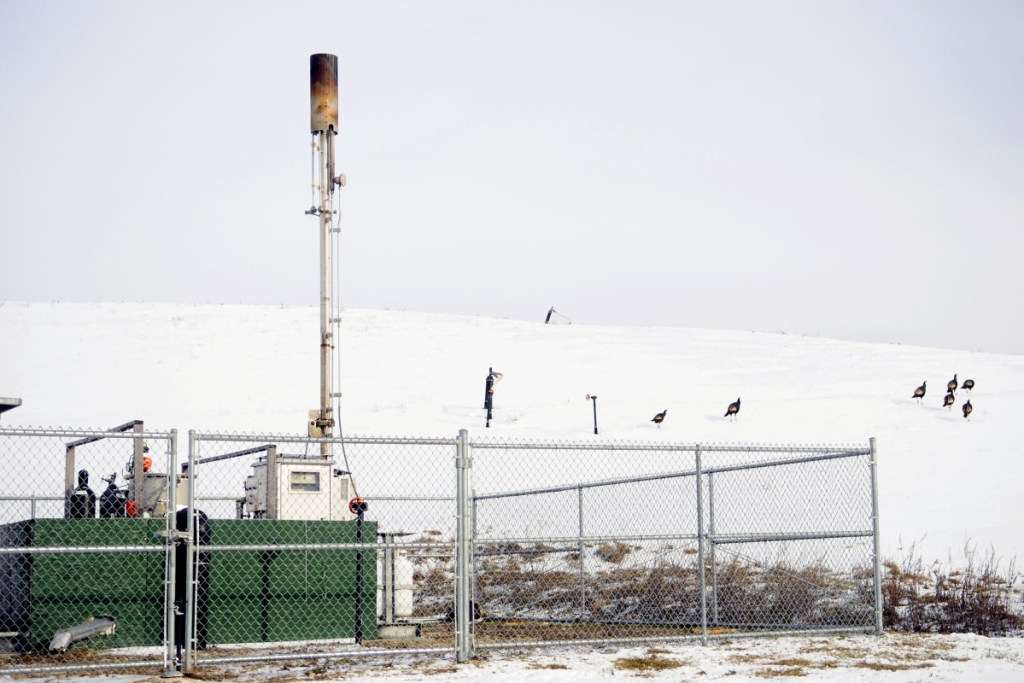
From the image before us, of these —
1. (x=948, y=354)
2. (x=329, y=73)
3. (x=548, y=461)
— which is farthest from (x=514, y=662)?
(x=948, y=354)

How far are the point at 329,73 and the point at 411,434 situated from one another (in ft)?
57.2

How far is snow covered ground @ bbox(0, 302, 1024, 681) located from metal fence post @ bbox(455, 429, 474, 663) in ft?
1.12

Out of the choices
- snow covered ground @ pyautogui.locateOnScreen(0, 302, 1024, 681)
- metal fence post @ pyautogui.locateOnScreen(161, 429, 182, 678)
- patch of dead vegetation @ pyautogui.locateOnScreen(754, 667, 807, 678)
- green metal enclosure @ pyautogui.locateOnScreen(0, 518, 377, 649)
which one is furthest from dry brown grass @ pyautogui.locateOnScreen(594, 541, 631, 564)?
metal fence post @ pyautogui.locateOnScreen(161, 429, 182, 678)

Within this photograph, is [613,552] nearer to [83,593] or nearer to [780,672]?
[780,672]

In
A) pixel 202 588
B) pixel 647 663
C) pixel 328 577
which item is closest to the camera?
pixel 647 663

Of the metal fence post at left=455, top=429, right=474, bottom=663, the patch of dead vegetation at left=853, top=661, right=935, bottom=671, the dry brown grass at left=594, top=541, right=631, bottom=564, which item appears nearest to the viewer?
the patch of dead vegetation at left=853, top=661, right=935, bottom=671

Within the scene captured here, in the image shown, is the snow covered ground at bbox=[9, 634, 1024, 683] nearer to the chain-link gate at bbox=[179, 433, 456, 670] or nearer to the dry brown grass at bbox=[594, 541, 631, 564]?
the chain-link gate at bbox=[179, 433, 456, 670]

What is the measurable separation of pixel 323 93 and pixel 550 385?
91.6 feet

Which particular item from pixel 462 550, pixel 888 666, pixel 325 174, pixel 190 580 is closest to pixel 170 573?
pixel 190 580

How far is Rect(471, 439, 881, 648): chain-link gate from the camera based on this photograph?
13.9 m

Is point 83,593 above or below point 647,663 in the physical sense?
above

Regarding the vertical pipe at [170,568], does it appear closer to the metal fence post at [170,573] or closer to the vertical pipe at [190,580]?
the metal fence post at [170,573]

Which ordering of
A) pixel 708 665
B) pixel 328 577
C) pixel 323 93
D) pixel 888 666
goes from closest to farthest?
pixel 888 666, pixel 708 665, pixel 328 577, pixel 323 93

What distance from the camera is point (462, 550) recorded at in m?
11.8
